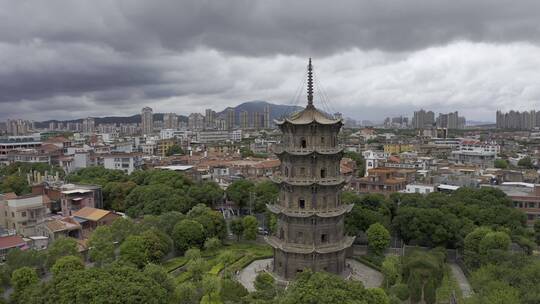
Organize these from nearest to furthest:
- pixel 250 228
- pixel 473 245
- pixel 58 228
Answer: pixel 473 245
pixel 250 228
pixel 58 228

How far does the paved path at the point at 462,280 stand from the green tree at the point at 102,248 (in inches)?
1236

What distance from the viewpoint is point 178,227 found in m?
44.5

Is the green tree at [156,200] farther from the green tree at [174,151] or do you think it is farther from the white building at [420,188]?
the green tree at [174,151]

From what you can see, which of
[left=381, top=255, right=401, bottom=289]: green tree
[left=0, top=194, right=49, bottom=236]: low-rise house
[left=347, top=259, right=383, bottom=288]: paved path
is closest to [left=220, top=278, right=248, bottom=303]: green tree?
[left=347, top=259, right=383, bottom=288]: paved path

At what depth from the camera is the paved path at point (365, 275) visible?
37.6m

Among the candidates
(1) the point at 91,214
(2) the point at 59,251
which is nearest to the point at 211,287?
(2) the point at 59,251

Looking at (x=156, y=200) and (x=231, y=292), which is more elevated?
(x=156, y=200)

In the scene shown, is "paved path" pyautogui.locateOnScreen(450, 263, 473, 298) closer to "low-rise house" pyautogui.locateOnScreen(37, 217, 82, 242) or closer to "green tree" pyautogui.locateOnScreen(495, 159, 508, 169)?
"low-rise house" pyautogui.locateOnScreen(37, 217, 82, 242)

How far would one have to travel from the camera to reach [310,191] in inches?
1423

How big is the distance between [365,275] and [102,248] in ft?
81.9

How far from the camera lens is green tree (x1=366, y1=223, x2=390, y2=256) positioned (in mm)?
42750

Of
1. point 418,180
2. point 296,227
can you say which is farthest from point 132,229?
point 418,180

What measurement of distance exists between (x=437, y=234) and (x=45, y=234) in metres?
44.5

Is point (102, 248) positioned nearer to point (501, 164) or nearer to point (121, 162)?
point (121, 162)
